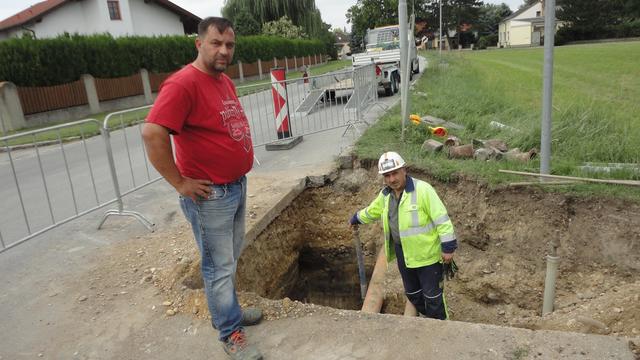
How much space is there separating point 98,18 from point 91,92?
11.4m

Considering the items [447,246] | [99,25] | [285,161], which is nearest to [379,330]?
[447,246]

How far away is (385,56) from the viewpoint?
17.3 meters

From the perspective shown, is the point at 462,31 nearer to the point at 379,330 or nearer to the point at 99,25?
the point at 99,25

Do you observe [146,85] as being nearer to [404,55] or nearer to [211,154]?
[404,55]

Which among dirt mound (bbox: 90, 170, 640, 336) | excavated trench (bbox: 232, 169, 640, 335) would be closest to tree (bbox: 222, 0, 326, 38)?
excavated trench (bbox: 232, 169, 640, 335)

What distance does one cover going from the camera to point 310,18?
4234 centimetres

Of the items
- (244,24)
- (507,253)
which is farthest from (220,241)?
(244,24)

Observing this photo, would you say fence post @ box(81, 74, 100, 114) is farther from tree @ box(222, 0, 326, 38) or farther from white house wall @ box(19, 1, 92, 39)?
tree @ box(222, 0, 326, 38)

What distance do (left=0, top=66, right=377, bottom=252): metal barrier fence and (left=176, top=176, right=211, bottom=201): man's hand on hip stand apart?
9.21ft

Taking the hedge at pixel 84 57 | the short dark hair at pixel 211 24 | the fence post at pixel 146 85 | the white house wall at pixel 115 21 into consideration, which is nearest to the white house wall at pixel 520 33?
the white house wall at pixel 115 21

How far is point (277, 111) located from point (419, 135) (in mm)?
2657

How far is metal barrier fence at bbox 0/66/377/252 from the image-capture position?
5.48 m

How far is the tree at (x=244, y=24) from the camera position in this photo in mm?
36647

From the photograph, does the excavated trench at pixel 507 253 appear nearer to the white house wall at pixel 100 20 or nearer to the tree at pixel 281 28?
the white house wall at pixel 100 20
